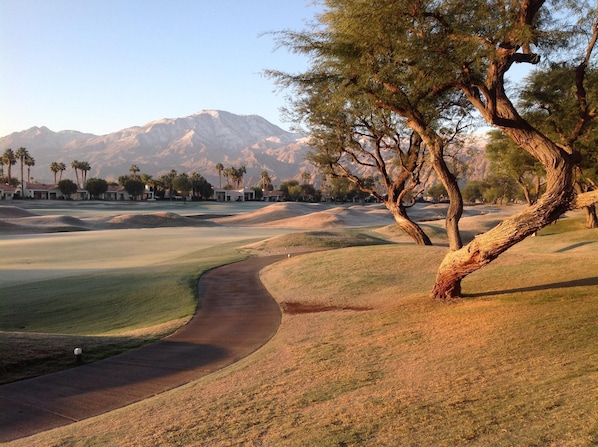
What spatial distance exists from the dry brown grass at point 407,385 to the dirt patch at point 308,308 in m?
1.01

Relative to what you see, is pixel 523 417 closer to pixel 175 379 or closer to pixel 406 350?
pixel 406 350

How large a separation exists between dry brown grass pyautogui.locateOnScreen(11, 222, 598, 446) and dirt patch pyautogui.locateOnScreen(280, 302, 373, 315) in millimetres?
1009

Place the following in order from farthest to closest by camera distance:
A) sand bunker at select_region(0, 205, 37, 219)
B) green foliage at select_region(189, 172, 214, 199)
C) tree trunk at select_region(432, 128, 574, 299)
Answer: green foliage at select_region(189, 172, 214, 199) → sand bunker at select_region(0, 205, 37, 219) → tree trunk at select_region(432, 128, 574, 299)

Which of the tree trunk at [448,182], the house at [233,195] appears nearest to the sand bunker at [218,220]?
the tree trunk at [448,182]

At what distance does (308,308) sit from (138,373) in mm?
8151

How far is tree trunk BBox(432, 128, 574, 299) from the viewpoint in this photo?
12.5 m

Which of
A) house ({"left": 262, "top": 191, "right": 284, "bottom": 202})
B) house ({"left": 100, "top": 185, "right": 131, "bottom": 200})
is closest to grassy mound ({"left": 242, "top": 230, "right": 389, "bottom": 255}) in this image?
house ({"left": 262, "top": 191, "right": 284, "bottom": 202})

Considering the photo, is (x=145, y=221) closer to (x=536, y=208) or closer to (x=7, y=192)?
(x=536, y=208)

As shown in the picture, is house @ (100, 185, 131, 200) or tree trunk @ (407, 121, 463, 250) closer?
tree trunk @ (407, 121, 463, 250)

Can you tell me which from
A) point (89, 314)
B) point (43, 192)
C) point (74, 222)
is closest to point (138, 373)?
point (89, 314)

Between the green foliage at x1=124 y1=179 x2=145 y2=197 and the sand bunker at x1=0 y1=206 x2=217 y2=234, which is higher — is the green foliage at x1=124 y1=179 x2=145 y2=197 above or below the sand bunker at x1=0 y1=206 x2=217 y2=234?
above

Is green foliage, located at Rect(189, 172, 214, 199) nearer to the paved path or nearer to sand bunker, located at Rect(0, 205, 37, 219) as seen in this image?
sand bunker, located at Rect(0, 205, 37, 219)

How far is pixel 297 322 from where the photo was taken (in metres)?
16.6

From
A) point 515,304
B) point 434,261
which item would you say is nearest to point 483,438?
point 515,304
